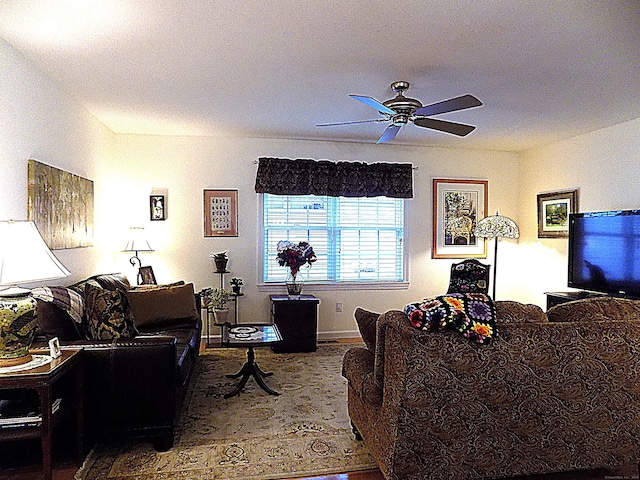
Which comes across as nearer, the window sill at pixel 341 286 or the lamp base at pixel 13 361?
the lamp base at pixel 13 361

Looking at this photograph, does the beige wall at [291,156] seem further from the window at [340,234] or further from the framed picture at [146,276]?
the framed picture at [146,276]

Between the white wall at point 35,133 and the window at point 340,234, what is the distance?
Answer: 2.11 m

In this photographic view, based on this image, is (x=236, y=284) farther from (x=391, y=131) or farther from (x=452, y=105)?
(x=452, y=105)

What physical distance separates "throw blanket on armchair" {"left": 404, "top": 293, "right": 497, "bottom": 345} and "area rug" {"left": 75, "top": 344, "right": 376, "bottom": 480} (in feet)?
3.68

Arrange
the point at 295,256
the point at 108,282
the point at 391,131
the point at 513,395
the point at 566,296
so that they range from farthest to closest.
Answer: the point at 295,256 → the point at 566,296 → the point at 108,282 → the point at 391,131 → the point at 513,395

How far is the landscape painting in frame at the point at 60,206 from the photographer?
3.42 metres

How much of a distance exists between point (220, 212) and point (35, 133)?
2.60m

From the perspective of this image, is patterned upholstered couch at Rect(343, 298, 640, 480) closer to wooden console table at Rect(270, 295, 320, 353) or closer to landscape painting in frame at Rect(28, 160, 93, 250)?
landscape painting in frame at Rect(28, 160, 93, 250)

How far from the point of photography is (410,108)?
11.6 ft

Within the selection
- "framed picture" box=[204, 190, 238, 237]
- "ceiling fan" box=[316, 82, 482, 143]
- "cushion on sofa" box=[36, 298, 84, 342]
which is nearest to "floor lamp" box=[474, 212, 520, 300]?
"ceiling fan" box=[316, 82, 482, 143]

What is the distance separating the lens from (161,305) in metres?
4.38

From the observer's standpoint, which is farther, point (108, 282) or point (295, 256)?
point (295, 256)

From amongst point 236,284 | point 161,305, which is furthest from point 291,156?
point 161,305

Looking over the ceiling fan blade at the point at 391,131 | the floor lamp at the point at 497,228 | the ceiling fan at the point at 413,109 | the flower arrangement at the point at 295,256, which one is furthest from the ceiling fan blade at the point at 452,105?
the floor lamp at the point at 497,228
